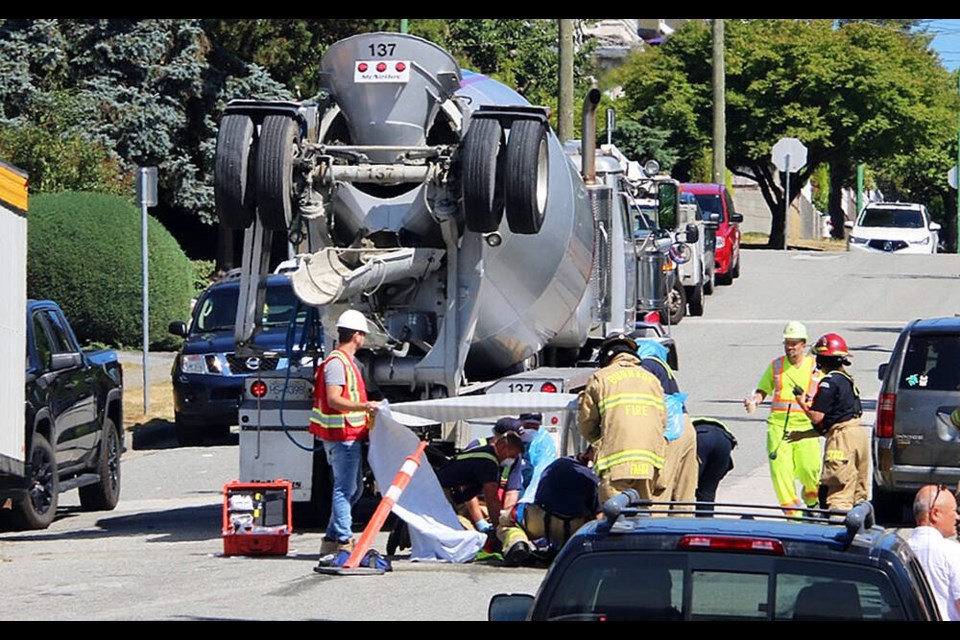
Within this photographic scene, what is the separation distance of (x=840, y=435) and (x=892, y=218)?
3589 centimetres

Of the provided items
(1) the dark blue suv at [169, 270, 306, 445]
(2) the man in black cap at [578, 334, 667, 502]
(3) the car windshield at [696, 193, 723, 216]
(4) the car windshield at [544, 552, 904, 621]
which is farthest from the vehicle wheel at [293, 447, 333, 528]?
(3) the car windshield at [696, 193, 723, 216]

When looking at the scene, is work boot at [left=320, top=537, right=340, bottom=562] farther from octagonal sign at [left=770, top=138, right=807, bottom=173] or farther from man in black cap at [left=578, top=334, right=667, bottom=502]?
octagonal sign at [left=770, top=138, right=807, bottom=173]

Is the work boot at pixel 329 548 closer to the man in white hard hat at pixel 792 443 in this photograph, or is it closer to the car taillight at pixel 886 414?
the man in white hard hat at pixel 792 443

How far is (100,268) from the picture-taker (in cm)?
→ 2784

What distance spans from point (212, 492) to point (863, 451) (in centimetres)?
667

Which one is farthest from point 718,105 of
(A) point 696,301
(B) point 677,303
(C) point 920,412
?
(C) point 920,412

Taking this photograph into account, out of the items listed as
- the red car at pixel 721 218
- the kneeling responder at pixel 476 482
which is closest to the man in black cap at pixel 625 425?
the kneeling responder at pixel 476 482

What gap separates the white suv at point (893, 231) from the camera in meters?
46.0

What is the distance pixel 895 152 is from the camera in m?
52.4

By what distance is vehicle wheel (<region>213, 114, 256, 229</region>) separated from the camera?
12.9 metres

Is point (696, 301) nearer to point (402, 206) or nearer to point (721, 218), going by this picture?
point (721, 218)

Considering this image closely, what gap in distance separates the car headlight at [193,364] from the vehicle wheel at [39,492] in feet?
16.6

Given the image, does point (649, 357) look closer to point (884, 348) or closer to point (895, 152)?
point (884, 348)

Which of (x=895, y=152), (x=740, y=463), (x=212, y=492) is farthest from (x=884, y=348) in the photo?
(x=895, y=152)
